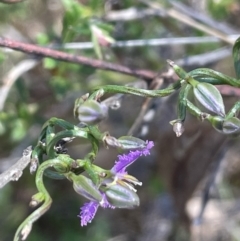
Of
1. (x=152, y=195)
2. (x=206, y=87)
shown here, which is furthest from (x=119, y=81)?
(x=206, y=87)

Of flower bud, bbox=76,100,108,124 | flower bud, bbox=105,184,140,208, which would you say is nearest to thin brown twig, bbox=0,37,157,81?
flower bud, bbox=76,100,108,124

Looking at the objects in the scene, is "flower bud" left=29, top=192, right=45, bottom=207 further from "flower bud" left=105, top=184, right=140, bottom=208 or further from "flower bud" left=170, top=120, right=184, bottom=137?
"flower bud" left=170, top=120, right=184, bottom=137

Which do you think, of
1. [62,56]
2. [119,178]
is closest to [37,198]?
[119,178]

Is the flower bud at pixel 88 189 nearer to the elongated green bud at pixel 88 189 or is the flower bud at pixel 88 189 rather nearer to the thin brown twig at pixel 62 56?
the elongated green bud at pixel 88 189

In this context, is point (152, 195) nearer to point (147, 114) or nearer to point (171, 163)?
point (171, 163)

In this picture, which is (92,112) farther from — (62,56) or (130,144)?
(62,56)

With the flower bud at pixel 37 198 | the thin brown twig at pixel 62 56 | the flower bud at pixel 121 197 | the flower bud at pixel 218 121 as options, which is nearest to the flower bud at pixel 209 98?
the flower bud at pixel 218 121
